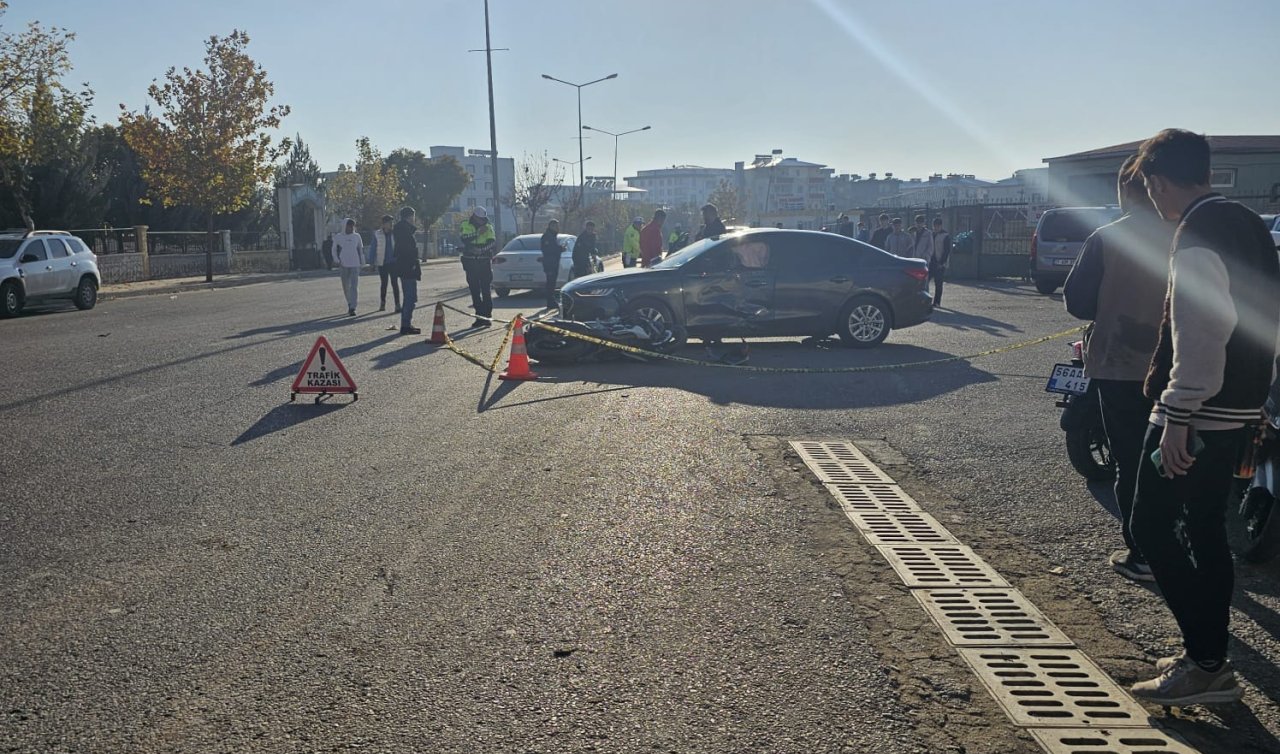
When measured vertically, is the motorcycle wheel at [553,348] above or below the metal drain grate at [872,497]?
above

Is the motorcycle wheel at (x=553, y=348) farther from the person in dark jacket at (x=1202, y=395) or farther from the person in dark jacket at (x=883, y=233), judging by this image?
the person in dark jacket at (x=883, y=233)

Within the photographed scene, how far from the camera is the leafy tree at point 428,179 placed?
295 feet

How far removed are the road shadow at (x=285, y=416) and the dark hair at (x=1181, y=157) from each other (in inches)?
262

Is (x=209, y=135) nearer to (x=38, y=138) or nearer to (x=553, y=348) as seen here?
(x=38, y=138)

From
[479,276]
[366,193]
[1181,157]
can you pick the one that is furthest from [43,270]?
[366,193]

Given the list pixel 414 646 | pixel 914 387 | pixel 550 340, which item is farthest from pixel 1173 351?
pixel 550 340

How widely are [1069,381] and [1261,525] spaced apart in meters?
1.77

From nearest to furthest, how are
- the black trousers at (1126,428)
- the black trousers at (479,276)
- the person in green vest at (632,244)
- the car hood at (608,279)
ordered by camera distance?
the black trousers at (1126,428)
the car hood at (608,279)
the black trousers at (479,276)
the person in green vest at (632,244)

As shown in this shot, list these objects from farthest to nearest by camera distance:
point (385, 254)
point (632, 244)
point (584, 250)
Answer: point (632, 244) < point (584, 250) < point (385, 254)

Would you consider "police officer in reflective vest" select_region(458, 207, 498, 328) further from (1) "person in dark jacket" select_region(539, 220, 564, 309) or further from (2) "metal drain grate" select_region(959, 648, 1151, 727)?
(2) "metal drain grate" select_region(959, 648, 1151, 727)

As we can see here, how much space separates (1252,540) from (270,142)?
41575 millimetres

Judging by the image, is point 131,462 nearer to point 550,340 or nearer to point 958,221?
point 550,340

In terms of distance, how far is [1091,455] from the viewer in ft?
22.2

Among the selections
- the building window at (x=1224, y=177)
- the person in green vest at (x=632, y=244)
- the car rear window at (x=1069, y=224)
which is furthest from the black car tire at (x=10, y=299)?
the building window at (x=1224, y=177)
